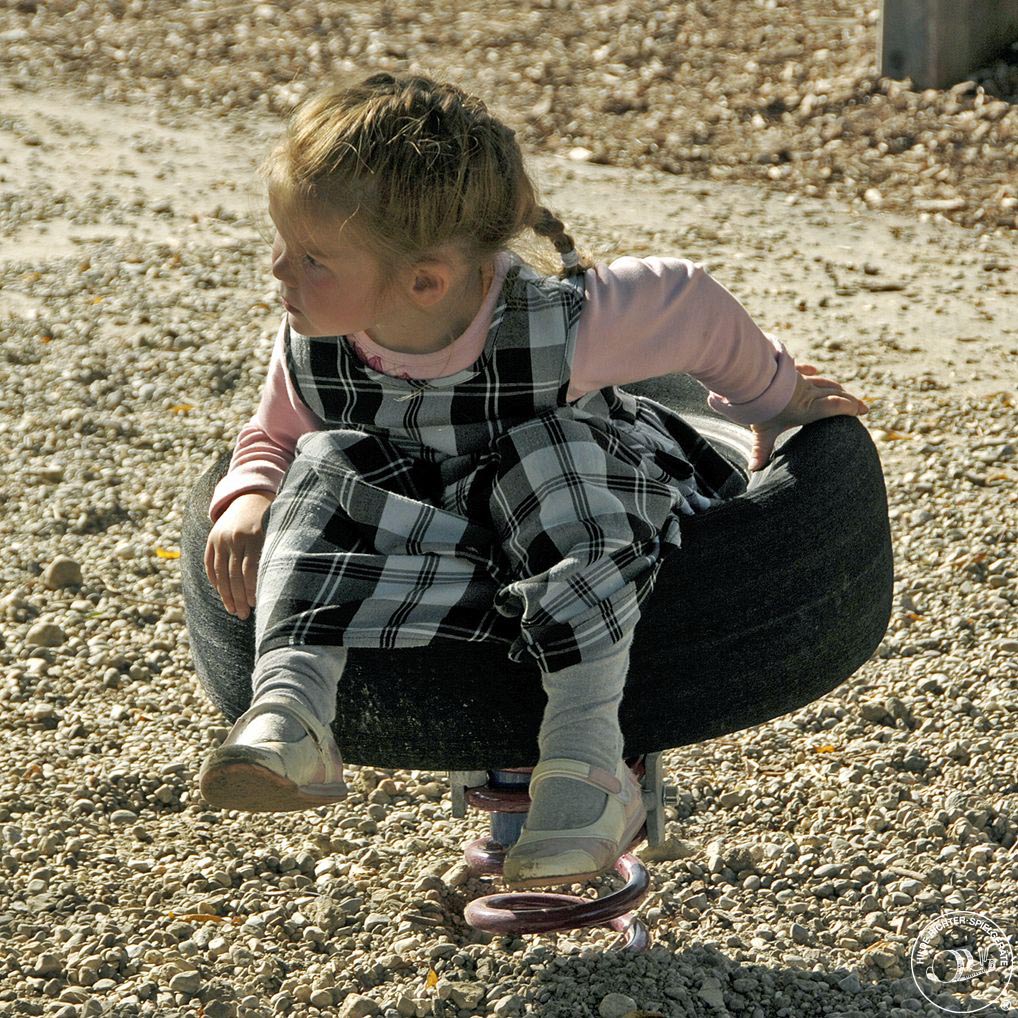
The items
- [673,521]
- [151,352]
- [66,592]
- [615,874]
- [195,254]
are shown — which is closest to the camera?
[673,521]

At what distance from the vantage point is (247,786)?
7.18 feet

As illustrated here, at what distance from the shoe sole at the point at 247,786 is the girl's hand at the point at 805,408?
1116mm

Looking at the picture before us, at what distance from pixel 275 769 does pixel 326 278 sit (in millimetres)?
759

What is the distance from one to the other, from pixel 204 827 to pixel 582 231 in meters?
Result: 4.26

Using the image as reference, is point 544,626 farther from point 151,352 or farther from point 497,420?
point 151,352

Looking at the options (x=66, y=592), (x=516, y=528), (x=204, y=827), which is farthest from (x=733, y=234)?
(x=516, y=528)

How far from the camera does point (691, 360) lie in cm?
264

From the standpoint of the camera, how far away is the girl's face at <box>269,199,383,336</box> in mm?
2383

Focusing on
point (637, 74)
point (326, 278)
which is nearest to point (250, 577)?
point (326, 278)

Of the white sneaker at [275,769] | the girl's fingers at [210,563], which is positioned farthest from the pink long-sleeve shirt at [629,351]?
the white sneaker at [275,769]

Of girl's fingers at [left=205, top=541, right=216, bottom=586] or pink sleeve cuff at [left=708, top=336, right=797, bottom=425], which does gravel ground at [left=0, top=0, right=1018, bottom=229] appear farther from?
girl's fingers at [left=205, top=541, right=216, bottom=586]

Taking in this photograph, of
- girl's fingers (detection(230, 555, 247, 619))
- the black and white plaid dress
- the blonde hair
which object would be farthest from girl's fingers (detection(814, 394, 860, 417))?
girl's fingers (detection(230, 555, 247, 619))

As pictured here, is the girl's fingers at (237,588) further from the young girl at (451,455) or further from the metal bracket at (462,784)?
the metal bracket at (462,784)

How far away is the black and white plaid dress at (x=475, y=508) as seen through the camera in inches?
92.4
